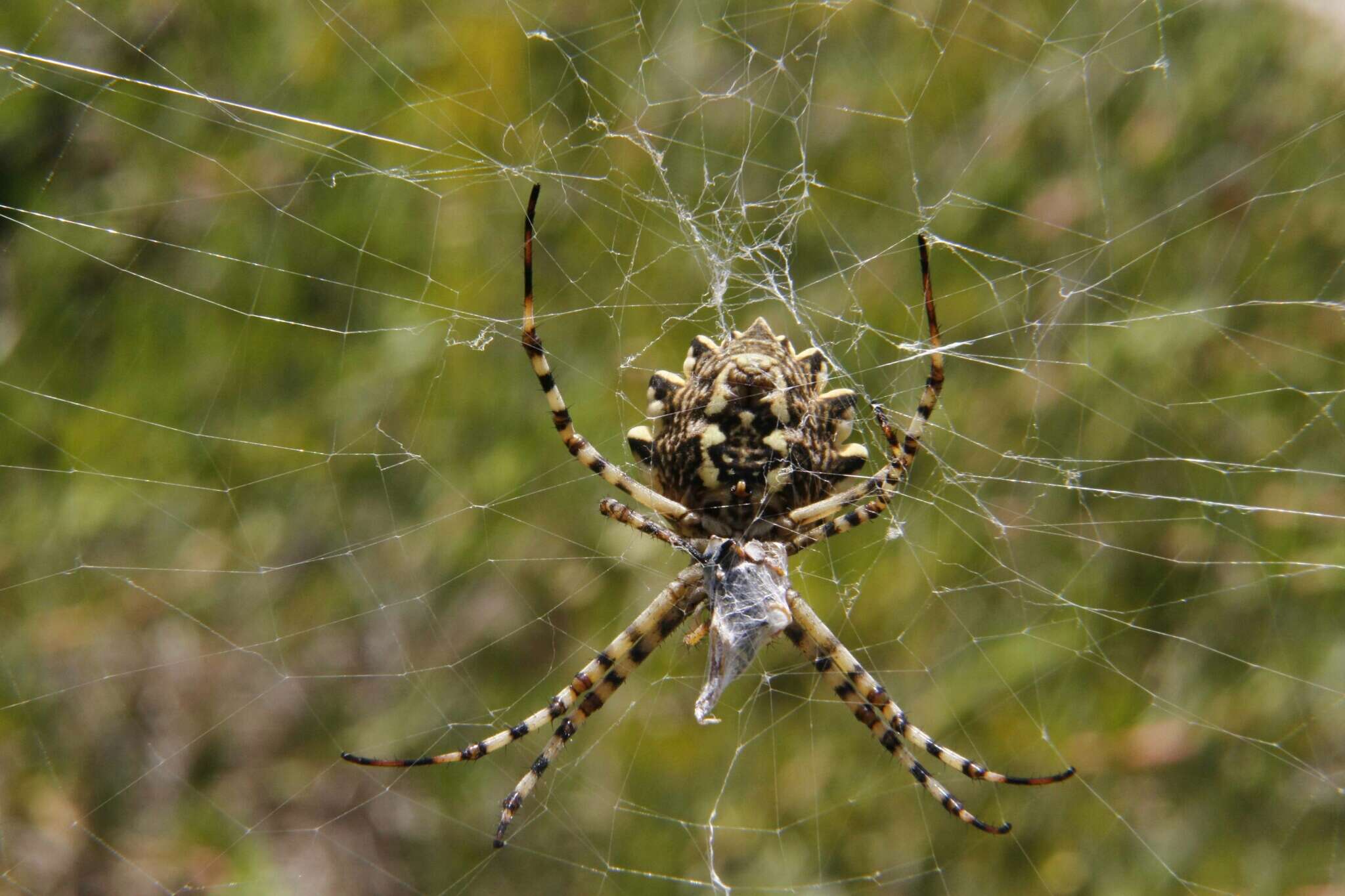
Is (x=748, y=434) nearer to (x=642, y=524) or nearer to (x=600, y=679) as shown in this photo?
(x=642, y=524)

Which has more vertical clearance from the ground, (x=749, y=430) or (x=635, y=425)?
(x=749, y=430)

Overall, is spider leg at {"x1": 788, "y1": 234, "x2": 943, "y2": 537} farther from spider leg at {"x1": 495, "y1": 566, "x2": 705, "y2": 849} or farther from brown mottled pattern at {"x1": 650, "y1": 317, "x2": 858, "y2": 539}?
spider leg at {"x1": 495, "y1": 566, "x2": 705, "y2": 849}

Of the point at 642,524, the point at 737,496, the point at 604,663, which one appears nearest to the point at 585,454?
the point at 642,524

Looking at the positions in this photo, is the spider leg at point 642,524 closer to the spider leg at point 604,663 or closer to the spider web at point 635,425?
the spider leg at point 604,663

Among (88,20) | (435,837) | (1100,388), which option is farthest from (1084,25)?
(435,837)

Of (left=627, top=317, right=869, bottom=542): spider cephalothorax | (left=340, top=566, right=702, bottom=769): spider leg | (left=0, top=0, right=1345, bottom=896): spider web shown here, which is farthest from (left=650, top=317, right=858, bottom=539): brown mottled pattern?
(left=0, top=0, right=1345, bottom=896): spider web
